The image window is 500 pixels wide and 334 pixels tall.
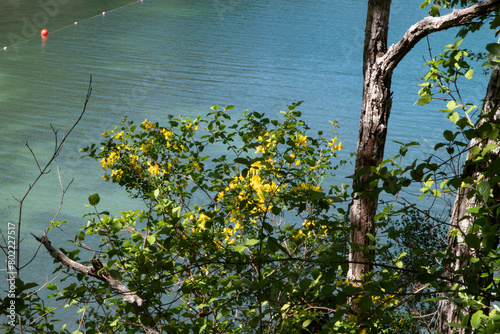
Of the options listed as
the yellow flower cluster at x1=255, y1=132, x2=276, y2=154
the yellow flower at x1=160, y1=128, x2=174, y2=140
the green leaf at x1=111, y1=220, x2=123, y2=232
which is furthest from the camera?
the yellow flower at x1=160, y1=128, x2=174, y2=140

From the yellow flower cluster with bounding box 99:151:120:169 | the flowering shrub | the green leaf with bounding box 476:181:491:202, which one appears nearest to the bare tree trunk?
the flowering shrub

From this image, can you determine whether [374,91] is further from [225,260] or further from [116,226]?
[116,226]

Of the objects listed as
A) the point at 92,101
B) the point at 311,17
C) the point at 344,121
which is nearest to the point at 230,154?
the point at 344,121

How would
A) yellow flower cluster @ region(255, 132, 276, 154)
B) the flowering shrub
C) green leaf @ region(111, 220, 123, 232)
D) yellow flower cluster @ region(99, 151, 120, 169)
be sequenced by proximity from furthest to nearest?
yellow flower cluster @ region(99, 151, 120, 169) < yellow flower cluster @ region(255, 132, 276, 154) < green leaf @ region(111, 220, 123, 232) < the flowering shrub

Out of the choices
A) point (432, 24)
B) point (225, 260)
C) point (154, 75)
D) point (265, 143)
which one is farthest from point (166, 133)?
point (154, 75)

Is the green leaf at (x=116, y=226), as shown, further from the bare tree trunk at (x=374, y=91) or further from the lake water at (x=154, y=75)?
the lake water at (x=154, y=75)

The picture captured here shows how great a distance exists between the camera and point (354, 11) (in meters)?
13.2

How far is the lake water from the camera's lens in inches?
186

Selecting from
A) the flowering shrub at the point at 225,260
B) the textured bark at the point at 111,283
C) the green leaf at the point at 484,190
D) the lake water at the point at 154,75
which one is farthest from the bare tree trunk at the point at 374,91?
the lake water at the point at 154,75

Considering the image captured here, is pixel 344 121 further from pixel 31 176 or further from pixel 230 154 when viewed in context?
pixel 31 176

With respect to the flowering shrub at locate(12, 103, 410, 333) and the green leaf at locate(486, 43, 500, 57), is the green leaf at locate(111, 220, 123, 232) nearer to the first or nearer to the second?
the flowering shrub at locate(12, 103, 410, 333)

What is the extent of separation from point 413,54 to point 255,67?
3.22 m

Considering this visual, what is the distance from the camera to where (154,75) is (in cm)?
762

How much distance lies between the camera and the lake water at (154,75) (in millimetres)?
4719
